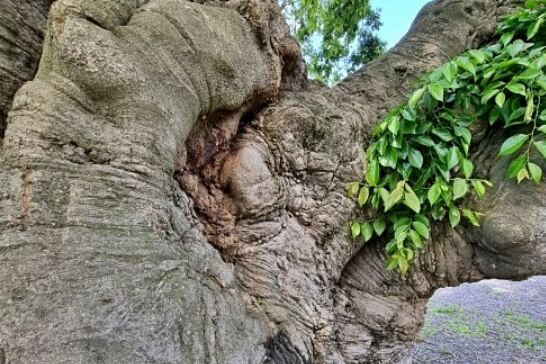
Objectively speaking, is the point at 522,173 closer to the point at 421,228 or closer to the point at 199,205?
the point at 421,228

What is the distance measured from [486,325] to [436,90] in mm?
4371

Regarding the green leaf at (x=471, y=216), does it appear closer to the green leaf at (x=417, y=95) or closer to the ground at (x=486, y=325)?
the green leaf at (x=417, y=95)

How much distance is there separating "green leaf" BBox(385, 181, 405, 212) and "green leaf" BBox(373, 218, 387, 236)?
94 mm

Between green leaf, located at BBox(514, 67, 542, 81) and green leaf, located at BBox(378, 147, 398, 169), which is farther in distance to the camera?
green leaf, located at BBox(378, 147, 398, 169)

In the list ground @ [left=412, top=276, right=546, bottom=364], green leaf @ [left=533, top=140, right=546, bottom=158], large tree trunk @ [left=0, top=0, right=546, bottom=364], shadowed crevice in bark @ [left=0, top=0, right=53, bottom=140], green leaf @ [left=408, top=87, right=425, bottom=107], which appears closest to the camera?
large tree trunk @ [left=0, top=0, right=546, bottom=364]

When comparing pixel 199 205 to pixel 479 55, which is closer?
pixel 199 205

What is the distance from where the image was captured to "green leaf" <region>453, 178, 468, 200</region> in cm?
109

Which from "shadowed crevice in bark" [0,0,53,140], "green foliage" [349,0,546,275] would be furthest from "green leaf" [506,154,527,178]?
"shadowed crevice in bark" [0,0,53,140]

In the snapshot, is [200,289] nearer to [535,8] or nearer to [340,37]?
[535,8]

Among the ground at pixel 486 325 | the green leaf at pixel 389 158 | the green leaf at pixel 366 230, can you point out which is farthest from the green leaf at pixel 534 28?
the ground at pixel 486 325

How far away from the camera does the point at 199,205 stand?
100 centimetres

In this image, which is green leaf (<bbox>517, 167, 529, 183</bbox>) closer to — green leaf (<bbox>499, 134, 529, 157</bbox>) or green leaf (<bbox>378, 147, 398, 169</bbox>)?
green leaf (<bbox>499, 134, 529, 157</bbox>)

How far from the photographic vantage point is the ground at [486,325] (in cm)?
350

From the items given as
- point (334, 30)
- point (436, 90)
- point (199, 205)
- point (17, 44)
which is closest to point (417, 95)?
point (436, 90)
